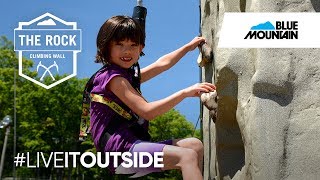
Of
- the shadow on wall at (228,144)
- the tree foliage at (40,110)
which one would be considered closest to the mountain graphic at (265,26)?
the shadow on wall at (228,144)

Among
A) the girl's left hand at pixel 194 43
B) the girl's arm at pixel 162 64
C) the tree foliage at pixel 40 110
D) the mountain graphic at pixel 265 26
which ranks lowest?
the tree foliage at pixel 40 110

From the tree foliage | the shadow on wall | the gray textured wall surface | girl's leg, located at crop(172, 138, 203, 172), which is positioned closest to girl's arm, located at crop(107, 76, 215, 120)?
girl's leg, located at crop(172, 138, 203, 172)

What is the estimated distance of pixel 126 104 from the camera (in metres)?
4.23

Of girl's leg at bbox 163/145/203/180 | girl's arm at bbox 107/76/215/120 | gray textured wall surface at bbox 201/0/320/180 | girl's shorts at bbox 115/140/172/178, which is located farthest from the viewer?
gray textured wall surface at bbox 201/0/320/180

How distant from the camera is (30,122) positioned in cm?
2602

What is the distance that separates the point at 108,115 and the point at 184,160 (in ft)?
2.28

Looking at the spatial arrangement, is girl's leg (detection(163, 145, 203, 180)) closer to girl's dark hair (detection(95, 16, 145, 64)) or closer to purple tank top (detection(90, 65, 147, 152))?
purple tank top (detection(90, 65, 147, 152))

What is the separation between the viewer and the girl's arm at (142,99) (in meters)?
4.14

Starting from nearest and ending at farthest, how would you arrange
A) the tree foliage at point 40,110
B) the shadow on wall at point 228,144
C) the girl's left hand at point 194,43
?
the girl's left hand at point 194,43, the shadow on wall at point 228,144, the tree foliage at point 40,110

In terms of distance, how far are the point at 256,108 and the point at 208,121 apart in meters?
2.03

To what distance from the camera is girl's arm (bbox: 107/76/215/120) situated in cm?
414

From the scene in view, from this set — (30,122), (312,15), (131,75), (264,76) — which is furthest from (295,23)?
(30,122)

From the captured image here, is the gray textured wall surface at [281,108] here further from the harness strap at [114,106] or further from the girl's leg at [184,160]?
the harness strap at [114,106]

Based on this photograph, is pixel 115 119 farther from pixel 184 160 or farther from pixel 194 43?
pixel 194 43
